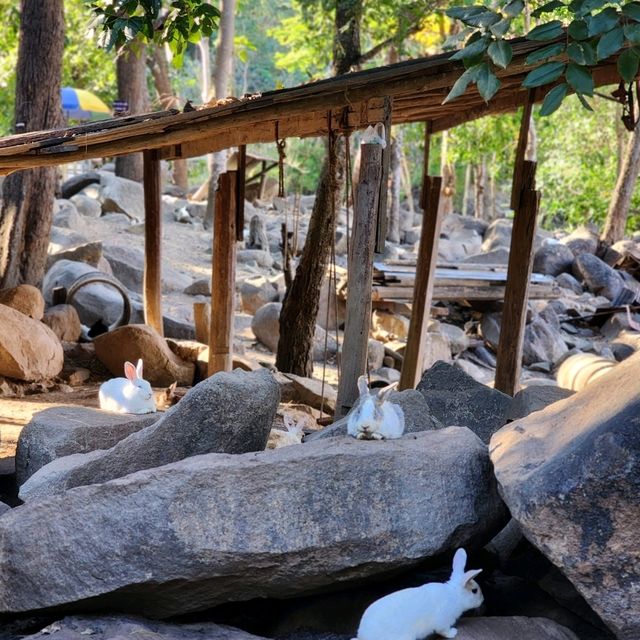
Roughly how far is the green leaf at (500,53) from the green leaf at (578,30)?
0.74ft

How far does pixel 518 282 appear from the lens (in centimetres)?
827

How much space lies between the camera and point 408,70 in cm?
633

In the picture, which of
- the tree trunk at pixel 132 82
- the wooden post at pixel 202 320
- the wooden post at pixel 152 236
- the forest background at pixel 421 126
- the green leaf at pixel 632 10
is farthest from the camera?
the tree trunk at pixel 132 82

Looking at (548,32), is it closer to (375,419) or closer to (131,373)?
(375,419)

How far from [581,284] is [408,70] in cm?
1457

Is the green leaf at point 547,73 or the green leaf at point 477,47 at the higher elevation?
the green leaf at point 477,47

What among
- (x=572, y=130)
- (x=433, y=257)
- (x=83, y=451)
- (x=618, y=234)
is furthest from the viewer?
(x=572, y=130)

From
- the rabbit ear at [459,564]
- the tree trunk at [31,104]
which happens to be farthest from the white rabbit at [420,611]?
the tree trunk at [31,104]

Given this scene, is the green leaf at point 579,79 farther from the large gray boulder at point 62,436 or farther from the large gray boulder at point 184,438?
the large gray boulder at point 62,436

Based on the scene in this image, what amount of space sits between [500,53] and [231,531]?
2236 mm

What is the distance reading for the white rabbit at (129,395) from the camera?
730cm

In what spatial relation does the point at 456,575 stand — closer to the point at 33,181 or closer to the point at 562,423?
the point at 562,423

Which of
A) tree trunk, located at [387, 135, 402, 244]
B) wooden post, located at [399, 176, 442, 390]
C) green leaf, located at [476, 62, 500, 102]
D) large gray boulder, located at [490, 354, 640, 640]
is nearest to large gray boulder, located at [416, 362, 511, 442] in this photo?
wooden post, located at [399, 176, 442, 390]

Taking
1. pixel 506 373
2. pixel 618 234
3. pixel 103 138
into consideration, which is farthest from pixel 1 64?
pixel 506 373
